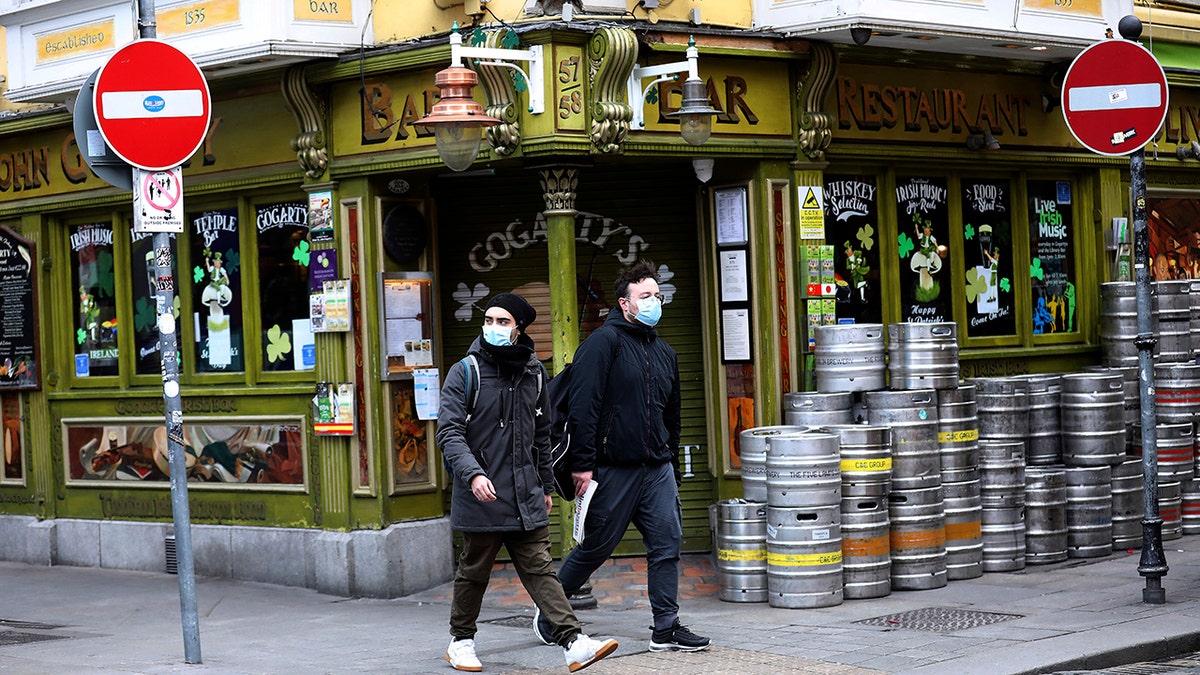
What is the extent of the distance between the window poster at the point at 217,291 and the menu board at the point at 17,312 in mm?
2200

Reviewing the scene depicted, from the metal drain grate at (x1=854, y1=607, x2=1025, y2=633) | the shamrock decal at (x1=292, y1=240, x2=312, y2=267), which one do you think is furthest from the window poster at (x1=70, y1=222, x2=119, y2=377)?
the metal drain grate at (x1=854, y1=607, x2=1025, y2=633)

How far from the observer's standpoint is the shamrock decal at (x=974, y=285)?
43.9 feet

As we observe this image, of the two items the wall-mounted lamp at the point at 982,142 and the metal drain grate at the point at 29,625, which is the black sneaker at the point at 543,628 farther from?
the wall-mounted lamp at the point at 982,142

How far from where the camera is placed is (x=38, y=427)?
14.6 meters

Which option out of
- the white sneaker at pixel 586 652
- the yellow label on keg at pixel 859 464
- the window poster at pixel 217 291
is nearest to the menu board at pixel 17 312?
the window poster at pixel 217 291

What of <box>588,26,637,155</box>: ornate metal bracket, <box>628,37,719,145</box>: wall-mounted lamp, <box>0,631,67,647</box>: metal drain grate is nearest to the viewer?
<box>0,631,67,647</box>: metal drain grate

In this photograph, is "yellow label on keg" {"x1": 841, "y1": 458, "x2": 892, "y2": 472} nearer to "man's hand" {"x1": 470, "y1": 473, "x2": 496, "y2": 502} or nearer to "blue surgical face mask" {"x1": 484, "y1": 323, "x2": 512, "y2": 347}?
"blue surgical face mask" {"x1": 484, "y1": 323, "x2": 512, "y2": 347}

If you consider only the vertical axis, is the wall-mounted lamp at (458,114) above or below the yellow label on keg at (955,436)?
above

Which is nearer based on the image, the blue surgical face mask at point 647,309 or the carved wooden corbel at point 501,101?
the blue surgical face mask at point 647,309

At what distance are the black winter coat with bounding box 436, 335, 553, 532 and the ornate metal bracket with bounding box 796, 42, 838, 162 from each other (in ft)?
13.4

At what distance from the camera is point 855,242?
1256cm

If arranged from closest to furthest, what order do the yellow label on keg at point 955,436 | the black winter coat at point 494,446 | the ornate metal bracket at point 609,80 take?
the black winter coat at point 494,446 < the ornate metal bracket at point 609,80 < the yellow label on keg at point 955,436

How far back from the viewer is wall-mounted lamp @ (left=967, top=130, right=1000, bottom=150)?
42.9 feet

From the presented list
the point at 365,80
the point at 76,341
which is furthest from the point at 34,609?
the point at 365,80
